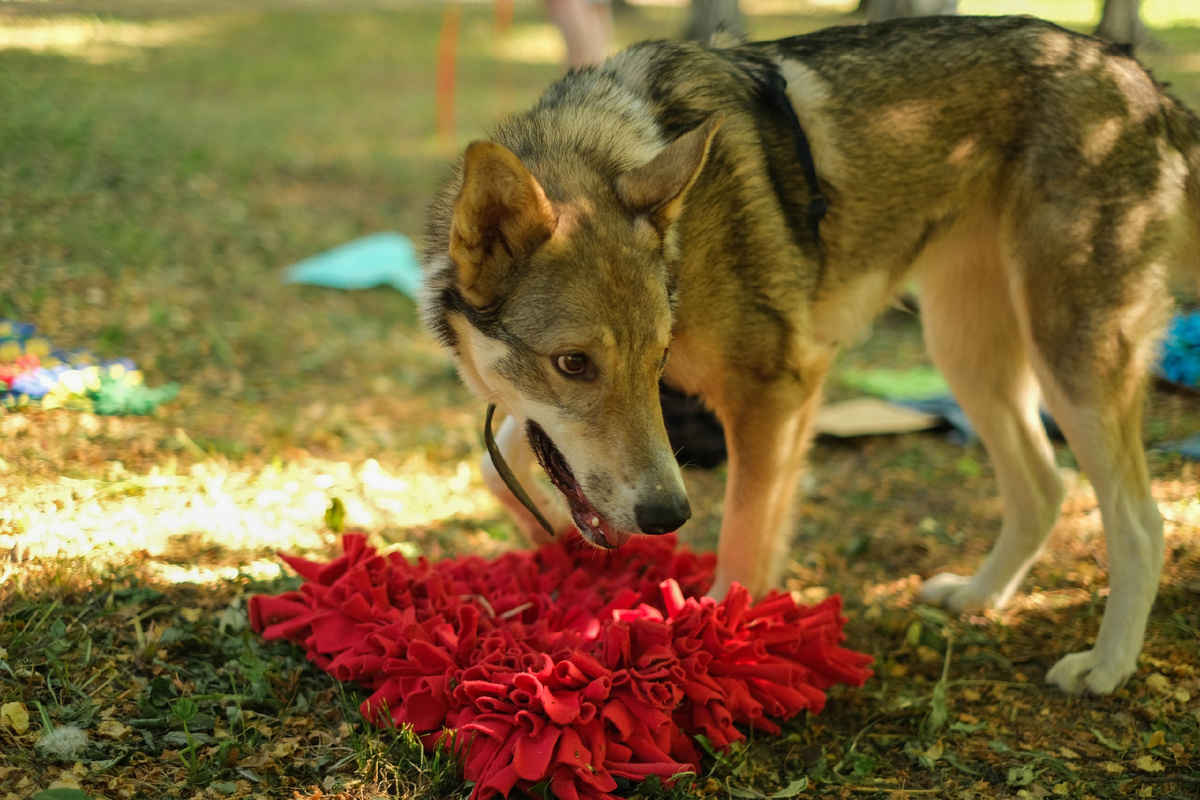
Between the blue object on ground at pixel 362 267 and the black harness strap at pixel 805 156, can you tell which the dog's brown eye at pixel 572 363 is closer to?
the black harness strap at pixel 805 156

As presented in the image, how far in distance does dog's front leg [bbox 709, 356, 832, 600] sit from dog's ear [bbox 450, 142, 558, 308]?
953 mm

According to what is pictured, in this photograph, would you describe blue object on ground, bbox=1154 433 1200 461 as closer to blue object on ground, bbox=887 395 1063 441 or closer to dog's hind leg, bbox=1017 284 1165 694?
blue object on ground, bbox=887 395 1063 441

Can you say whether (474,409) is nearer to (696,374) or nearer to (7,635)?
(696,374)

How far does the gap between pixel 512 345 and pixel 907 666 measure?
1839 millimetres

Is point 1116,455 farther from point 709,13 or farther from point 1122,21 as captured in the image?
point 709,13

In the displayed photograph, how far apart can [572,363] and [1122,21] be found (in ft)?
18.4

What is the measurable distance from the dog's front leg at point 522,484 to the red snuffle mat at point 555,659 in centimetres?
25

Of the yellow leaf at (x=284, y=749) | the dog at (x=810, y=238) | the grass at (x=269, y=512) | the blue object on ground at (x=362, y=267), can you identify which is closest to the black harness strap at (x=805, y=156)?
the dog at (x=810, y=238)

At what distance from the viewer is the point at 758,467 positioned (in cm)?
318

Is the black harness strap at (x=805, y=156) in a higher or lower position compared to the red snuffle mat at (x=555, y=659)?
higher

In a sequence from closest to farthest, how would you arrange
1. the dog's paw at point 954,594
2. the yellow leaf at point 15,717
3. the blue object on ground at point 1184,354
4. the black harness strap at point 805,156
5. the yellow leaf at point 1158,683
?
1. the yellow leaf at point 15,717
2. the yellow leaf at point 1158,683
3. the black harness strap at point 805,156
4. the dog's paw at point 954,594
5. the blue object on ground at point 1184,354

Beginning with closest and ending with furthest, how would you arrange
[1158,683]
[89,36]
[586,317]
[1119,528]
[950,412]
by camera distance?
[586,317] → [1158,683] → [1119,528] → [950,412] → [89,36]

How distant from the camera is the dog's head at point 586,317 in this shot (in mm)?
2496

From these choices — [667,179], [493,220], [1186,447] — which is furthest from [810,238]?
[1186,447]
